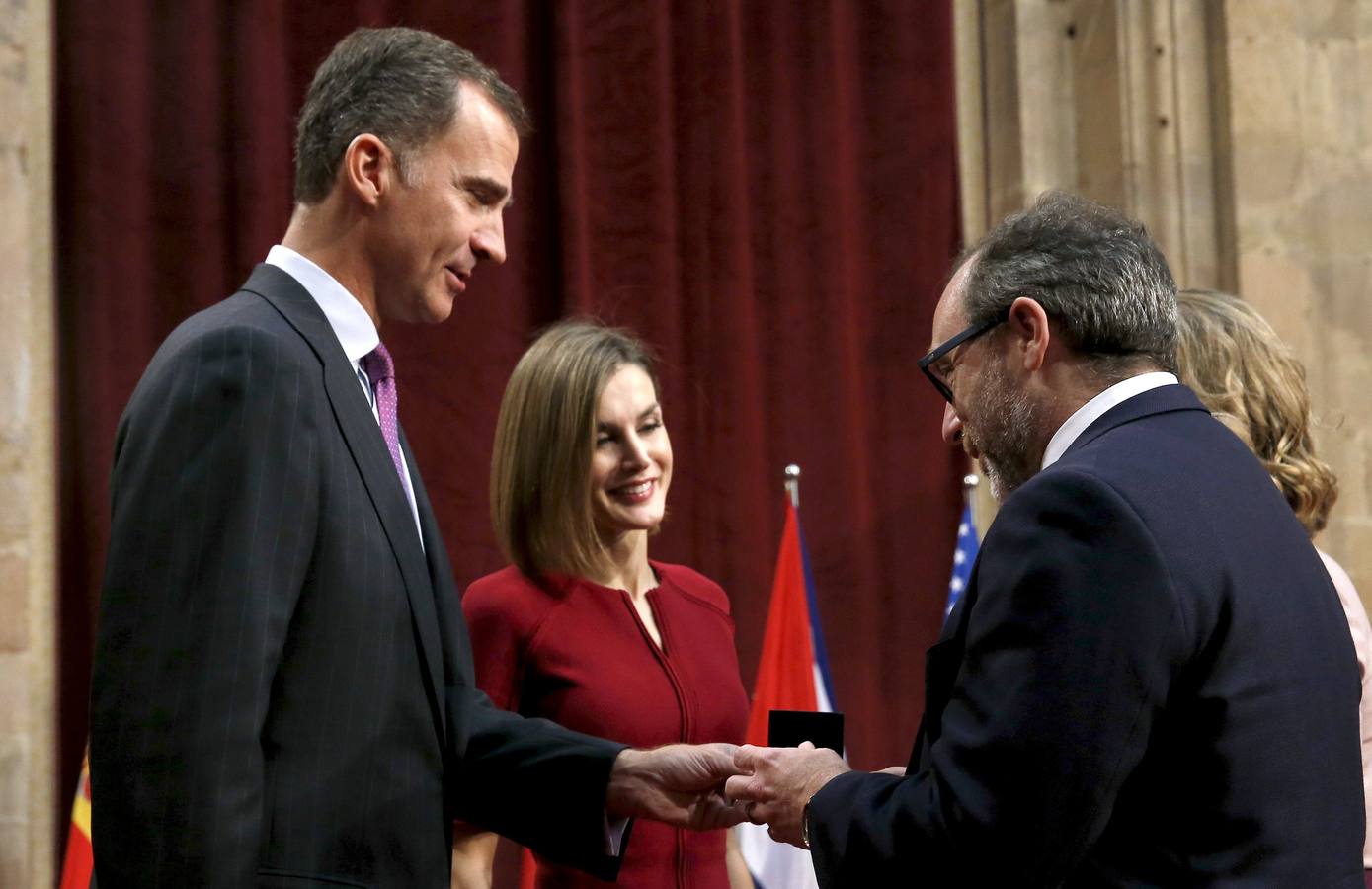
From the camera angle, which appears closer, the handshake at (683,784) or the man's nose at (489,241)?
the man's nose at (489,241)

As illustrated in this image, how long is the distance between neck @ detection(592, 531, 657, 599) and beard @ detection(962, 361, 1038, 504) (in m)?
1.29

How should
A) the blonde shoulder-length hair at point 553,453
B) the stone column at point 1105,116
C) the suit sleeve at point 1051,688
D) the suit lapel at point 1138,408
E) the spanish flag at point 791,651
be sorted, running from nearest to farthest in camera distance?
the suit sleeve at point 1051,688 → the suit lapel at point 1138,408 → the blonde shoulder-length hair at point 553,453 → the spanish flag at point 791,651 → the stone column at point 1105,116

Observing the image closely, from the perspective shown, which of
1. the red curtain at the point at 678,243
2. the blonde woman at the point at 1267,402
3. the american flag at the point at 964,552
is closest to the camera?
the blonde woman at the point at 1267,402

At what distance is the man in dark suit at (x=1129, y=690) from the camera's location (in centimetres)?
156

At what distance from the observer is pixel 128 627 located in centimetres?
165

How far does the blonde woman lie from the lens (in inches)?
102

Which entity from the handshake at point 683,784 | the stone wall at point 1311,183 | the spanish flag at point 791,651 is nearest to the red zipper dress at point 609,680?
the handshake at point 683,784

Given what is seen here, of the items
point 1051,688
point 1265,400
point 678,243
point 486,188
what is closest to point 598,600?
point 486,188

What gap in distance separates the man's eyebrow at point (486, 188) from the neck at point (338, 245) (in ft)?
0.60

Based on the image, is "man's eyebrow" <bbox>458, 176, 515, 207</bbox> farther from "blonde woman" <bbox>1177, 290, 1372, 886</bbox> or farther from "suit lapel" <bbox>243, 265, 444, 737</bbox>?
Result: "blonde woman" <bbox>1177, 290, 1372, 886</bbox>

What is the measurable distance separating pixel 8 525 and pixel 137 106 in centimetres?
125

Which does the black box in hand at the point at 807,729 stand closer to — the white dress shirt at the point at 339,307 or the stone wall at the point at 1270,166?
the white dress shirt at the point at 339,307

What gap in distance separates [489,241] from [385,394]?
0.94 feet

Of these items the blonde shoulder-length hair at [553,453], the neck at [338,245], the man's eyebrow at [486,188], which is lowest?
the blonde shoulder-length hair at [553,453]
